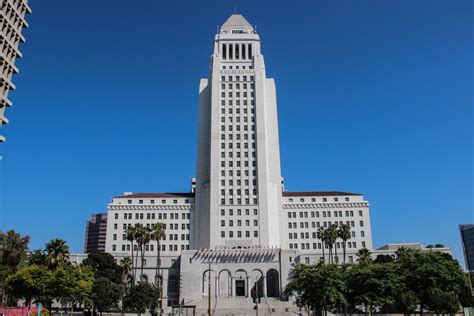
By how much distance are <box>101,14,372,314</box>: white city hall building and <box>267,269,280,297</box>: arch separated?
8.8 inches

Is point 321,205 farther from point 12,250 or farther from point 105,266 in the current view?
point 12,250

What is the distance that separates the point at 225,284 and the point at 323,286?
42.6 m

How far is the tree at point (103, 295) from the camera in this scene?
69438 mm

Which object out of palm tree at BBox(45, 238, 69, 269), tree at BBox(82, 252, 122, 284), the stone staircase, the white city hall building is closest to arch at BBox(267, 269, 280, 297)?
the white city hall building

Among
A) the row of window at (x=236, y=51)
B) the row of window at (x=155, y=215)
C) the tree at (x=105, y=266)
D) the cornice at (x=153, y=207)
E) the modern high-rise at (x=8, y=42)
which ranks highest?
the row of window at (x=236, y=51)

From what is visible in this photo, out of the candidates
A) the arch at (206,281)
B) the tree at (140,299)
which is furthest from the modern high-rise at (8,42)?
the arch at (206,281)

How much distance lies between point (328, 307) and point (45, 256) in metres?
42.1

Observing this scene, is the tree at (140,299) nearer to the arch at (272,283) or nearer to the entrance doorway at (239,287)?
the entrance doorway at (239,287)

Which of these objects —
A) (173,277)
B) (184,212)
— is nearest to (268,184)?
(184,212)

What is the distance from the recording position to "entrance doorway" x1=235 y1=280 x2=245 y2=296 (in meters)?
95.9

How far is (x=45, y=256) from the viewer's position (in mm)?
61594

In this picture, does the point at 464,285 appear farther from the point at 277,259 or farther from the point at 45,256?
the point at 45,256

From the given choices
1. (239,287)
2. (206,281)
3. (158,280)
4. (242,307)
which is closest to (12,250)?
(158,280)

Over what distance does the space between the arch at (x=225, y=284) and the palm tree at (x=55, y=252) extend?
4218 centimetres
